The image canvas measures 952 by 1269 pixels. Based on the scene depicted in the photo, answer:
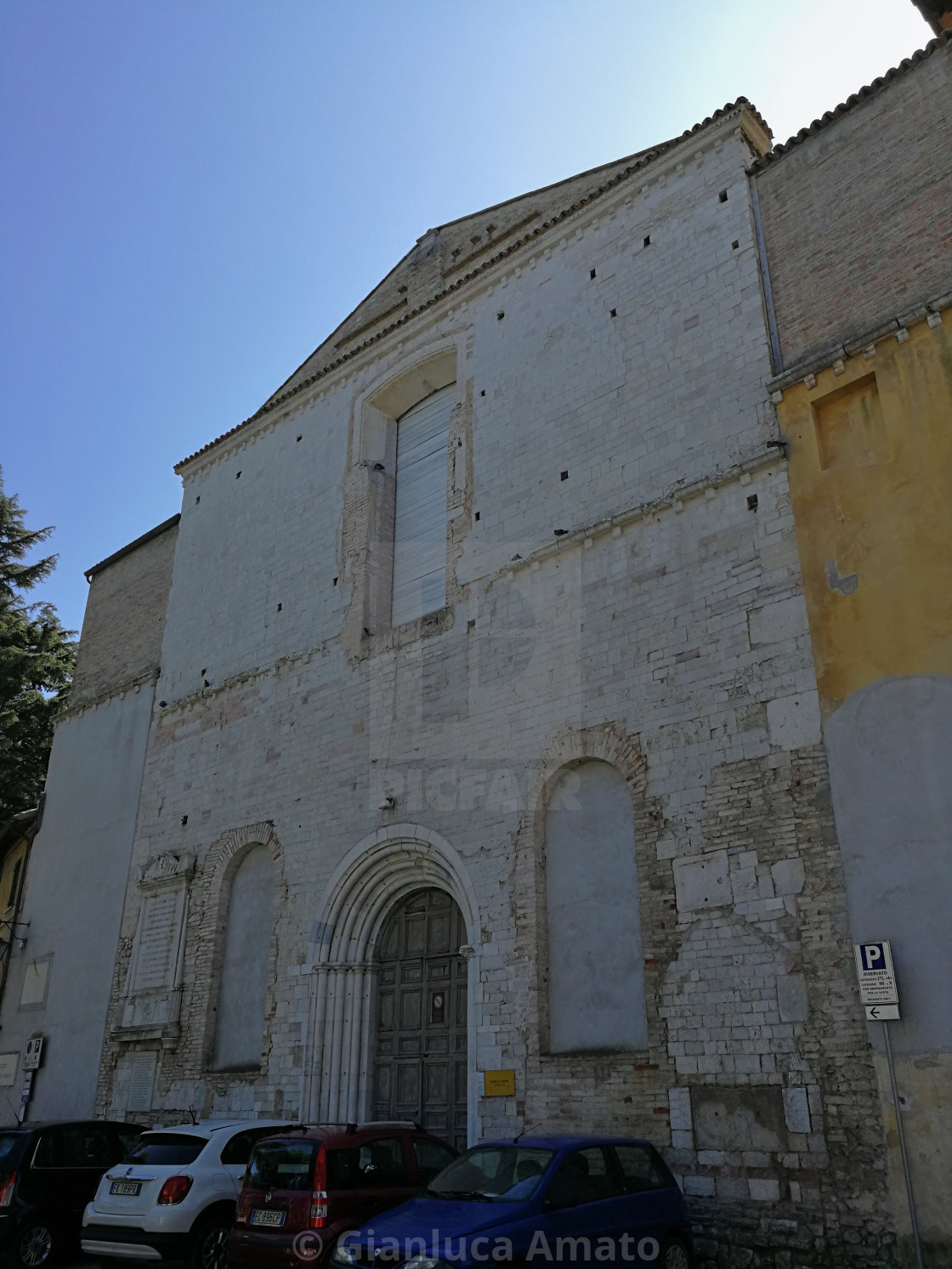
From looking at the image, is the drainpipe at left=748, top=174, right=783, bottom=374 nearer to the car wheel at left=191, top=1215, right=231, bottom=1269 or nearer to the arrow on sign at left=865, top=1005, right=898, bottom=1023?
the arrow on sign at left=865, top=1005, right=898, bottom=1023

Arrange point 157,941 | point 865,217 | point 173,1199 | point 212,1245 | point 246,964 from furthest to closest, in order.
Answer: point 157,941, point 246,964, point 865,217, point 212,1245, point 173,1199

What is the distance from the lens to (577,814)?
34.1 feet

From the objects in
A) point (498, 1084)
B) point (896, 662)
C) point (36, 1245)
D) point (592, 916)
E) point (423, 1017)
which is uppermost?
point (896, 662)

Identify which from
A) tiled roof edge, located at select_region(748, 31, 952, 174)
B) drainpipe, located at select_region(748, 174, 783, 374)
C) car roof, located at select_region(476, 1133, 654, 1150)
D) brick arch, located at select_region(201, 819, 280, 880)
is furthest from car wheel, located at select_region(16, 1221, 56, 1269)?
tiled roof edge, located at select_region(748, 31, 952, 174)

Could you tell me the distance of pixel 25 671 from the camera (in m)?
20.8

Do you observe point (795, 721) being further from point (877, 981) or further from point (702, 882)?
point (877, 981)

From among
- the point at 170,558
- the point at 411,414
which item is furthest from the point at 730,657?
the point at 170,558

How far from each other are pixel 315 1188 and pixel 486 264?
11.7 metres

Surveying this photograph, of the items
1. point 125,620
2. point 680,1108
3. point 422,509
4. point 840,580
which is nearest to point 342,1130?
point 680,1108

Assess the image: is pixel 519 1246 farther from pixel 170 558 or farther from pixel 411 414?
pixel 170 558

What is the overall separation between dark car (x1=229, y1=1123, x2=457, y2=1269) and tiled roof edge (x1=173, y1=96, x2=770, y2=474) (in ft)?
36.2

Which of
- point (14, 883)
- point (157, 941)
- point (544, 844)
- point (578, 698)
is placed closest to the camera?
point (544, 844)

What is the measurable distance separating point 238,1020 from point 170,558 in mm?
8798

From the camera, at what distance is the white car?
7641 mm
